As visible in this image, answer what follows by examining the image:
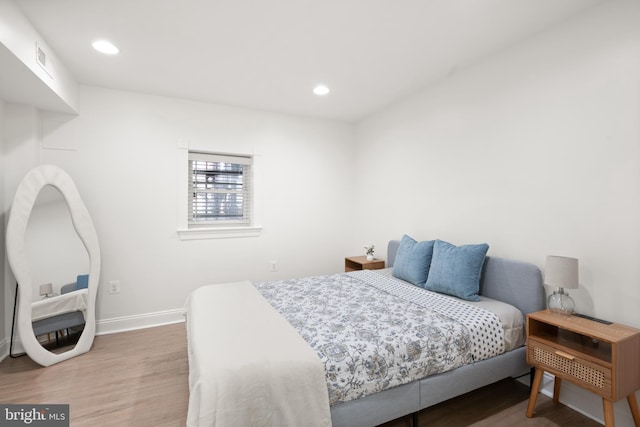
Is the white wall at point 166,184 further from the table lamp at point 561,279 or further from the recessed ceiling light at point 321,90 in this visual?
the table lamp at point 561,279

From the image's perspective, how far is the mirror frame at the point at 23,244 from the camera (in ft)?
7.83

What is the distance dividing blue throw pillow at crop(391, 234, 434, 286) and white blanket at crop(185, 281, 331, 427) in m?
1.48

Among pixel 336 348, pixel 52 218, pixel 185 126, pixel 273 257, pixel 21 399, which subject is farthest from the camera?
pixel 273 257

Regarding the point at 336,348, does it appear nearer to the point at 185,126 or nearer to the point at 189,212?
the point at 189,212

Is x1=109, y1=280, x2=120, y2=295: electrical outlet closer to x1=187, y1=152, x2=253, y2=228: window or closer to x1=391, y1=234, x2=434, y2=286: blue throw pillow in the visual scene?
x1=187, y1=152, x2=253, y2=228: window

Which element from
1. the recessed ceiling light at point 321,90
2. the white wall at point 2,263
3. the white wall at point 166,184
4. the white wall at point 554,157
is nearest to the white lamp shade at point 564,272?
the white wall at point 554,157

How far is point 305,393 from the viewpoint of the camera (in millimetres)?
1376

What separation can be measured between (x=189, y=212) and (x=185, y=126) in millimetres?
1007

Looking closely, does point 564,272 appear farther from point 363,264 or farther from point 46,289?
point 46,289

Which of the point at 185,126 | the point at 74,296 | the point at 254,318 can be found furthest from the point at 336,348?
the point at 185,126

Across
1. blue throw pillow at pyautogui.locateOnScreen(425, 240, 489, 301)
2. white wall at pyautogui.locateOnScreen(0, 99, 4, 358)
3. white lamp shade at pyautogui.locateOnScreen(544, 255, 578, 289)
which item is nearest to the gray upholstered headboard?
blue throw pillow at pyautogui.locateOnScreen(425, 240, 489, 301)

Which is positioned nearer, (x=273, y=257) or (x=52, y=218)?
(x=52, y=218)

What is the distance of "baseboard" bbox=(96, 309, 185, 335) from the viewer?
3141 mm

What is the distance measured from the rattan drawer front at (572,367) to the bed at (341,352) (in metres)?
0.19
